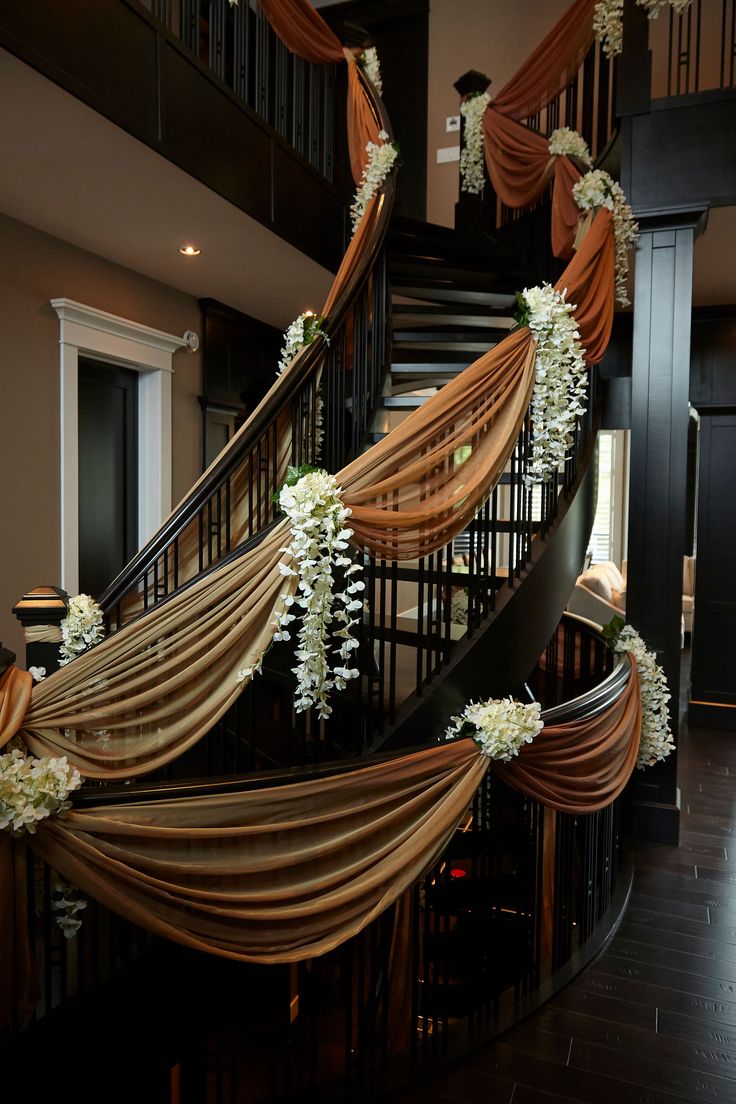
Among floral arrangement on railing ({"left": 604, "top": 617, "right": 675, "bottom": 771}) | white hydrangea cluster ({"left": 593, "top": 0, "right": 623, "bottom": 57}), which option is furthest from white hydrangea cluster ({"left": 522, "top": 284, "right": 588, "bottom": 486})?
white hydrangea cluster ({"left": 593, "top": 0, "right": 623, "bottom": 57})

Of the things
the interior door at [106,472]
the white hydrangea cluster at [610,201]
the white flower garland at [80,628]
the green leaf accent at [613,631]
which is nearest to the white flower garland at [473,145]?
the white hydrangea cluster at [610,201]

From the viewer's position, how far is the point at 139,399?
16.3 feet

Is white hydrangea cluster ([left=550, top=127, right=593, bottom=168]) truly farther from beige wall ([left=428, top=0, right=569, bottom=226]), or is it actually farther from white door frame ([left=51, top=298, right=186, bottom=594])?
beige wall ([left=428, top=0, right=569, bottom=226])

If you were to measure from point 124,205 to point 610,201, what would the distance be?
7.50 ft

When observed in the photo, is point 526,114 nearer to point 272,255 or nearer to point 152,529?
point 272,255

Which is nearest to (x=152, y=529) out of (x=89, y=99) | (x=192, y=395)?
(x=192, y=395)

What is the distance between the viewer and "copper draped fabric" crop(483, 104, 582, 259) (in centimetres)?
390

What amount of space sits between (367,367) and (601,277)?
3.78 ft

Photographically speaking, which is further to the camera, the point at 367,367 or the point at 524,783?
the point at 367,367

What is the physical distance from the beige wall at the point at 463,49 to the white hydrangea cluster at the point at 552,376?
171 inches

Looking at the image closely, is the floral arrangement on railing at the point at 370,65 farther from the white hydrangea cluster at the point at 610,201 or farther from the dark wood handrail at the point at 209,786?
the dark wood handrail at the point at 209,786

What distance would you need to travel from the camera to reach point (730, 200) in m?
3.55

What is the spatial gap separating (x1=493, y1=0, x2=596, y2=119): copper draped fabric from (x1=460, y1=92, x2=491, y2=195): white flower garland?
0.76 ft

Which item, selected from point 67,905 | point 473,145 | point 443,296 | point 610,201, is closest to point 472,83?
point 473,145
